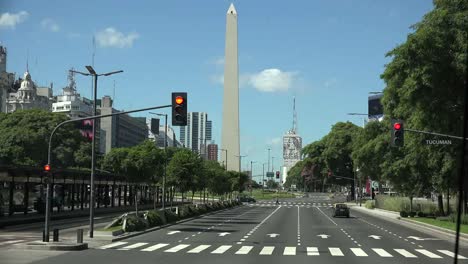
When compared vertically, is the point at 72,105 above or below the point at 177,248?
above

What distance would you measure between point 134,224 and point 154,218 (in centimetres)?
516

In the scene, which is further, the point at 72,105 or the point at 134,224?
the point at 72,105

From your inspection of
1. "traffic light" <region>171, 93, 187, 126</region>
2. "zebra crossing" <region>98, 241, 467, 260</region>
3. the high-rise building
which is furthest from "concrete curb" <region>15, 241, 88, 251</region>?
the high-rise building

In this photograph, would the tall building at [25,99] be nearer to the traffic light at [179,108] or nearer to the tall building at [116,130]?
the tall building at [116,130]

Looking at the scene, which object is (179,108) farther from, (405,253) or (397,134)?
(397,134)

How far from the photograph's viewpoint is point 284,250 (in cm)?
2431

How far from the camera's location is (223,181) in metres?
80.8

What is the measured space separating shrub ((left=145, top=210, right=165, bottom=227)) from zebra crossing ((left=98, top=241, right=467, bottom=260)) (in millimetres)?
11619

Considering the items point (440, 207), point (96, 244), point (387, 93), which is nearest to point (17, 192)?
point (96, 244)

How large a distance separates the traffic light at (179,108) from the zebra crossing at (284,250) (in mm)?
5269

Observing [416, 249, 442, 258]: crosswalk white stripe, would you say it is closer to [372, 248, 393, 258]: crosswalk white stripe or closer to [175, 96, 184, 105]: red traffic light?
[372, 248, 393, 258]: crosswalk white stripe

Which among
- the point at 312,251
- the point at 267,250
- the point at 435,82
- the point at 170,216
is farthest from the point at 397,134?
the point at 170,216

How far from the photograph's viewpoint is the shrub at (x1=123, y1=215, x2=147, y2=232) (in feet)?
110

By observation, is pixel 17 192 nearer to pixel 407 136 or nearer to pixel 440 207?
pixel 407 136
